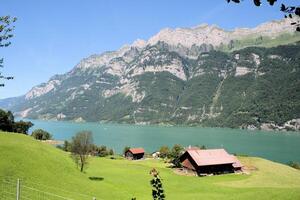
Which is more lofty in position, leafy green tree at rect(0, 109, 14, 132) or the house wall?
leafy green tree at rect(0, 109, 14, 132)

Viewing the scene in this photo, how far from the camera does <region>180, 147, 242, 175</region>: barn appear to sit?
298 ft

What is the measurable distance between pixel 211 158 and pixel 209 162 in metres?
2.81

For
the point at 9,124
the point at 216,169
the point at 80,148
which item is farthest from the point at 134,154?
the point at 80,148

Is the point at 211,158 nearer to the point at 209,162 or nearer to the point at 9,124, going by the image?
the point at 209,162

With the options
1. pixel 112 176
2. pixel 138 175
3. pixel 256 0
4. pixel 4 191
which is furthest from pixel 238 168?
pixel 256 0

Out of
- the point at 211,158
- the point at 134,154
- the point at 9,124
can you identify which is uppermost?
the point at 9,124

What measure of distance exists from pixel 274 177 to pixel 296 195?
4253cm

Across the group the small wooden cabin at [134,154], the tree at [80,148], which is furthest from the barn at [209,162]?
the small wooden cabin at [134,154]

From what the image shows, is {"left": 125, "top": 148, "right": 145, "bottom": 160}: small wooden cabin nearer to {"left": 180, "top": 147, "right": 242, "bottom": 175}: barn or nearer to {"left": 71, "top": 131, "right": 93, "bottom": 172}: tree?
{"left": 180, "top": 147, "right": 242, "bottom": 175}: barn

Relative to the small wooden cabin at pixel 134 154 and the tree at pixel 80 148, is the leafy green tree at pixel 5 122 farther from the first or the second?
the tree at pixel 80 148

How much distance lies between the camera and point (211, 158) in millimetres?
94250

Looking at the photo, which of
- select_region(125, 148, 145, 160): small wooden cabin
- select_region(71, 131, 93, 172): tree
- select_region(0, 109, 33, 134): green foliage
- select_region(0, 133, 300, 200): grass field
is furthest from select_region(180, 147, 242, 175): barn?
select_region(0, 109, 33, 134): green foliage

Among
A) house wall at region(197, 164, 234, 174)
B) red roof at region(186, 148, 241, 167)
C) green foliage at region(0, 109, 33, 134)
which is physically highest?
green foliage at region(0, 109, 33, 134)

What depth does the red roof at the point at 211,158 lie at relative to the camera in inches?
3610
